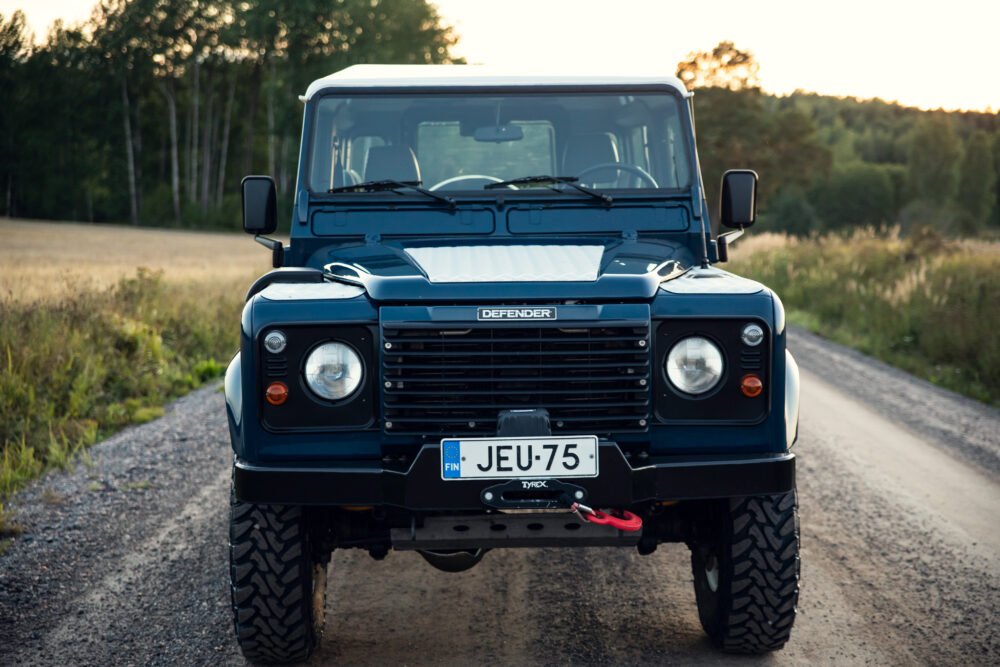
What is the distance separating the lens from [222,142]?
6072 cm

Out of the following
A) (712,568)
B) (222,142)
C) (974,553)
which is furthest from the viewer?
(222,142)

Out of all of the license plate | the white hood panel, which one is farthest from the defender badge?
the license plate

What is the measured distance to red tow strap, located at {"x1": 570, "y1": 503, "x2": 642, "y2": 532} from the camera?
3.23m

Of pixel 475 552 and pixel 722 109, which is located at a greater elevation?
pixel 722 109

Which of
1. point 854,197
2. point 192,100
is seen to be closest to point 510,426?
point 192,100

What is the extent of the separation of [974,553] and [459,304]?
3.08 meters

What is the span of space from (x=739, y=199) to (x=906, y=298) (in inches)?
400

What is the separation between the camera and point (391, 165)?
15.0ft

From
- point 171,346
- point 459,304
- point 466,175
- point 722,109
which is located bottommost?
point 171,346

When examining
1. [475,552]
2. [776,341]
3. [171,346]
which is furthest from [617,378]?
[171,346]

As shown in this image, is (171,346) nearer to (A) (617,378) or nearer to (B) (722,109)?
(A) (617,378)

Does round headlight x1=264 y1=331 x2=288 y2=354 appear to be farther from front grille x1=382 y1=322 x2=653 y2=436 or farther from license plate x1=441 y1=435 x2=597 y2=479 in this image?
license plate x1=441 y1=435 x2=597 y2=479

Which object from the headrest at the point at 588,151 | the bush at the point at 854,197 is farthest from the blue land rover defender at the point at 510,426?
the bush at the point at 854,197

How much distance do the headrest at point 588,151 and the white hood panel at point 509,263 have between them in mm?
589
